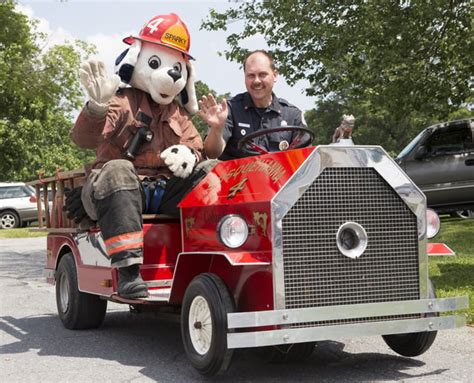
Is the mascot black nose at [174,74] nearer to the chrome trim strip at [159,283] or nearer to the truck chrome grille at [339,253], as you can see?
the chrome trim strip at [159,283]

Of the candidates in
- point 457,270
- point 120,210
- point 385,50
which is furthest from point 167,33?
point 385,50

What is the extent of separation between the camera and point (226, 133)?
5406 millimetres

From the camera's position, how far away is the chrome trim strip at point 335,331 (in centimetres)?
368

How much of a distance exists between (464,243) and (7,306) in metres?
7.74

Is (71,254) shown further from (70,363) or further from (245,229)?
(245,229)

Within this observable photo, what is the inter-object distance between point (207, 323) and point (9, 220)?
20826 millimetres

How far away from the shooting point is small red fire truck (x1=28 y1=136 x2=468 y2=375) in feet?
12.7

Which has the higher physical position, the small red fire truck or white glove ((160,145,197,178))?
white glove ((160,145,197,178))

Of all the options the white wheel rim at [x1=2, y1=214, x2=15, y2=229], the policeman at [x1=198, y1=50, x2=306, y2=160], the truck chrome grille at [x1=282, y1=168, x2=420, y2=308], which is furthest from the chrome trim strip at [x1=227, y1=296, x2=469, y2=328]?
the white wheel rim at [x1=2, y1=214, x2=15, y2=229]

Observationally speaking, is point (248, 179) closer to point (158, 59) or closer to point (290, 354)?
point (290, 354)

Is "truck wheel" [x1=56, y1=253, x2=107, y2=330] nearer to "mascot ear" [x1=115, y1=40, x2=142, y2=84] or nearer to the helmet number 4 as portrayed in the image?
"mascot ear" [x1=115, y1=40, x2=142, y2=84]

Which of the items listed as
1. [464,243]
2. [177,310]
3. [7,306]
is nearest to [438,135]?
[464,243]

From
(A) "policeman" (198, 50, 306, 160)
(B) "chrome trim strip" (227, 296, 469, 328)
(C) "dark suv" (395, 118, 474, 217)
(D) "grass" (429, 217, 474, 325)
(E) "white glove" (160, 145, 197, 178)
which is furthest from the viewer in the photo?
(C) "dark suv" (395, 118, 474, 217)

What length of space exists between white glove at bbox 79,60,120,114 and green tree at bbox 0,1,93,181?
20546mm
